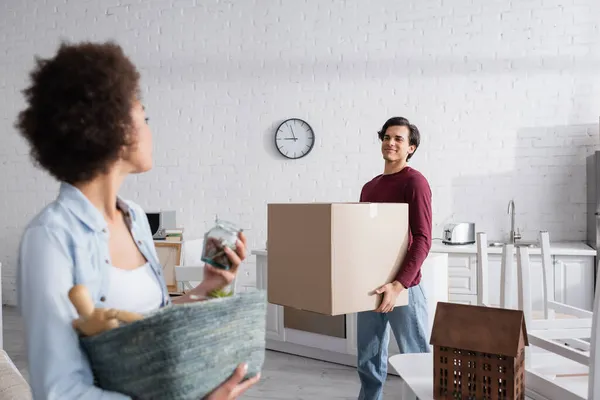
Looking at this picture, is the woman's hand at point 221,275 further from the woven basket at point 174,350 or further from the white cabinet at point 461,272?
the white cabinet at point 461,272

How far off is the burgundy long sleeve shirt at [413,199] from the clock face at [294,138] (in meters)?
2.40

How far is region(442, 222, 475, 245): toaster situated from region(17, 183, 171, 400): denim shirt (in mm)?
3548

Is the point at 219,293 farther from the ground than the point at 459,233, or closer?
farther from the ground

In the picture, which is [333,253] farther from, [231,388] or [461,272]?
[461,272]

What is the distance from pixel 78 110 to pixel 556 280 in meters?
3.66

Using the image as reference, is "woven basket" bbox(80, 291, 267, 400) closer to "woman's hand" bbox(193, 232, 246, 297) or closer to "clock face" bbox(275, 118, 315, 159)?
"woman's hand" bbox(193, 232, 246, 297)

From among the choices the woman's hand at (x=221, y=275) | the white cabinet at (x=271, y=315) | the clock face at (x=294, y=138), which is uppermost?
the clock face at (x=294, y=138)

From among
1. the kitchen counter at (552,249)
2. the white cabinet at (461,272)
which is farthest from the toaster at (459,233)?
the white cabinet at (461,272)

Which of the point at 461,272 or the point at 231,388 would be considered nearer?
the point at 231,388

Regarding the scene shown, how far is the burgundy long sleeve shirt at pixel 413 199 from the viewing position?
2.15m

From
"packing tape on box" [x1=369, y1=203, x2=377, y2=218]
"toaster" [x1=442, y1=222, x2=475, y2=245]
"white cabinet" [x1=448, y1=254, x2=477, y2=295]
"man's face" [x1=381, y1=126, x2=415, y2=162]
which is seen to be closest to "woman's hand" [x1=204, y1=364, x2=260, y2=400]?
"packing tape on box" [x1=369, y1=203, x2=377, y2=218]

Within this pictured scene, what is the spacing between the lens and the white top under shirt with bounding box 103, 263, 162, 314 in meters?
0.89

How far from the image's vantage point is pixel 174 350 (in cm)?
74

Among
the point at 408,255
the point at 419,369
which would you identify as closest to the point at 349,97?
the point at 408,255
